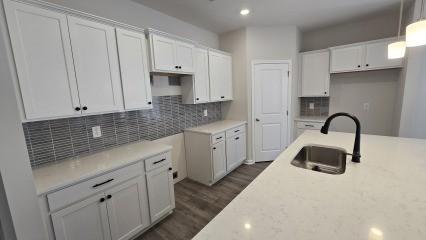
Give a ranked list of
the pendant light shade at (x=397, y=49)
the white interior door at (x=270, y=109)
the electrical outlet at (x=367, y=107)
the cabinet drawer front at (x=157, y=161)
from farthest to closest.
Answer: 1. the white interior door at (x=270, y=109)
2. the electrical outlet at (x=367, y=107)
3. the cabinet drawer front at (x=157, y=161)
4. the pendant light shade at (x=397, y=49)

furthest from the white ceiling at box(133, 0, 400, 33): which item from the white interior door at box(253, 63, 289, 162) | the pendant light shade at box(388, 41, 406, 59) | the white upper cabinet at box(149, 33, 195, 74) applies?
the pendant light shade at box(388, 41, 406, 59)

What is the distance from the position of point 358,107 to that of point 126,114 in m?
4.15

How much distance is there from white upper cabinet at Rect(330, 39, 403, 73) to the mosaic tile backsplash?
8.97 ft

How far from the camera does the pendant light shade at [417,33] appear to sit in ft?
3.58

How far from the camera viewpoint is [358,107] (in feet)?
11.6

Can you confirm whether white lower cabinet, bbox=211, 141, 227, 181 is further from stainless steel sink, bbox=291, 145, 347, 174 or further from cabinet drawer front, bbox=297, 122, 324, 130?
cabinet drawer front, bbox=297, 122, 324, 130

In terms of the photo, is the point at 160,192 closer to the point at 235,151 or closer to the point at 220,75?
the point at 235,151

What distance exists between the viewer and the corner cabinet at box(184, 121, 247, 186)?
9.21 ft

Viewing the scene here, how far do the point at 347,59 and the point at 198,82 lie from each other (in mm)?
2761

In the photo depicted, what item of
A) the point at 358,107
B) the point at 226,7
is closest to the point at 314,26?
the point at 358,107

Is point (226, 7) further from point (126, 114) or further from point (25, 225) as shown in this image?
point (25, 225)

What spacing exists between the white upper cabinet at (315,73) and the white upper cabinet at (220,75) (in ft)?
5.17

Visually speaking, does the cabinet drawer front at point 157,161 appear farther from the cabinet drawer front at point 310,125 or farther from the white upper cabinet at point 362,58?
the white upper cabinet at point 362,58

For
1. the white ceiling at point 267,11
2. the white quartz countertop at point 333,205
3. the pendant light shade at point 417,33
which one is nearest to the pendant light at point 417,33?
the pendant light shade at point 417,33
